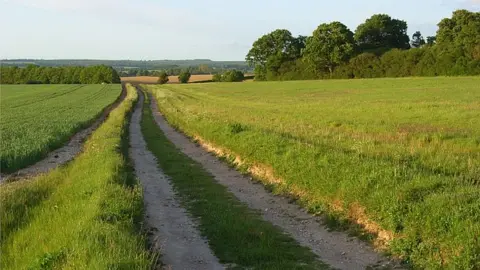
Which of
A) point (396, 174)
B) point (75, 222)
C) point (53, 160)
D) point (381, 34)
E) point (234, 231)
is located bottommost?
point (53, 160)

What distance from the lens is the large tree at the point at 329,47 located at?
10375 centimetres

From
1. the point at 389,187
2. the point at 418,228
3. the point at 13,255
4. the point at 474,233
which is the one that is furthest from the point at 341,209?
the point at 13,255

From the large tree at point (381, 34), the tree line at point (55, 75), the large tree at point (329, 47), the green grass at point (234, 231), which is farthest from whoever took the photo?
the tree line at point (55, 75)

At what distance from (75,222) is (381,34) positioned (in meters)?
118

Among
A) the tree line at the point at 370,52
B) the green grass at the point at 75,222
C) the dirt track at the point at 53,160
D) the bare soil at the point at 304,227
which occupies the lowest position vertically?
the dirt track at the point at 53,160

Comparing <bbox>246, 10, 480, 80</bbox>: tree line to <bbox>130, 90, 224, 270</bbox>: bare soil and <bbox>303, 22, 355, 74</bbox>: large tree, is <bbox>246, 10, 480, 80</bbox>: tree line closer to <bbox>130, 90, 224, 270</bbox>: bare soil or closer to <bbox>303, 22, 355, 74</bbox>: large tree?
<bbox>303, 22, 355, 74</bbox>: large tree

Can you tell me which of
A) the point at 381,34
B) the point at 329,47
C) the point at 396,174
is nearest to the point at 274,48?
the point at 329,47

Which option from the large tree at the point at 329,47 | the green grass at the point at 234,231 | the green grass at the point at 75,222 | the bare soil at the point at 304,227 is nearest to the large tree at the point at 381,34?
the large tree at the point at 329,47

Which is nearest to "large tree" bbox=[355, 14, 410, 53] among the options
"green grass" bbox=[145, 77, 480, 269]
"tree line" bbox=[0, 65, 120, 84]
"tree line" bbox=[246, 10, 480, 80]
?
"tree line" bbox=[246, 10, 480, 80]

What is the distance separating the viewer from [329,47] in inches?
4119

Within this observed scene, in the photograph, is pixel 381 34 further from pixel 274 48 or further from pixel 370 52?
pixel 274 48

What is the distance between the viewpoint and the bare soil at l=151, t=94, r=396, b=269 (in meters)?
8.51

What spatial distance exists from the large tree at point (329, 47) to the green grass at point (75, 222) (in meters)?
93.7

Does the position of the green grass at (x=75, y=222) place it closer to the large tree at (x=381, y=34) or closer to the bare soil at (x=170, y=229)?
the bare soil at (x=170, y=229)
